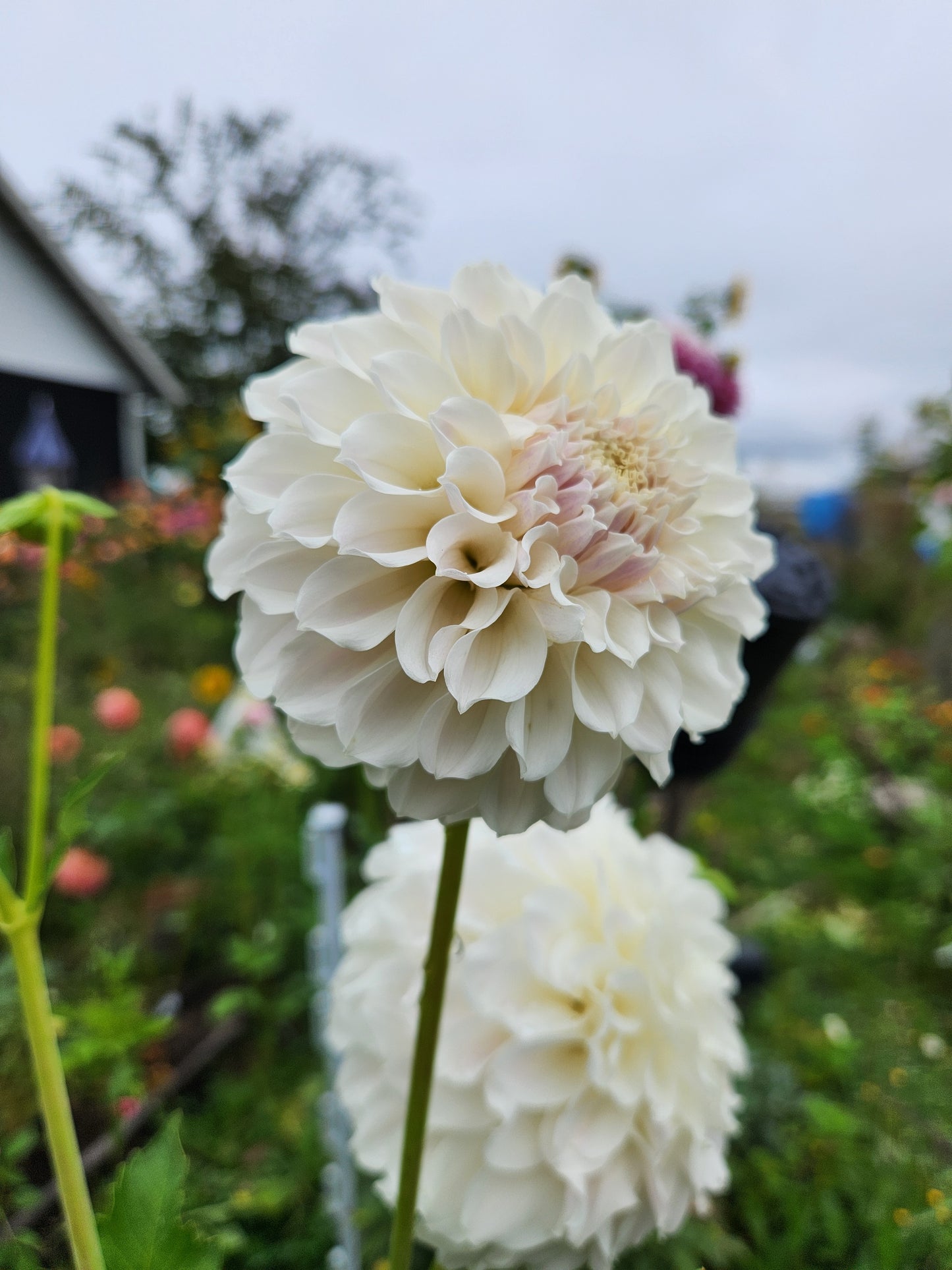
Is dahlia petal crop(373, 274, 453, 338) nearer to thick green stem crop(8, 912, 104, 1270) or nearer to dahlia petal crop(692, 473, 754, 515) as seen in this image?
dahlia petal crop(692, 473, 754, 515)

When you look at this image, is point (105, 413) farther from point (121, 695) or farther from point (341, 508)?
point (341, 508)

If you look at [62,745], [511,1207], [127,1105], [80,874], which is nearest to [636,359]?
[511,1207]

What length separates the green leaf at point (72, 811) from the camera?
260 mm

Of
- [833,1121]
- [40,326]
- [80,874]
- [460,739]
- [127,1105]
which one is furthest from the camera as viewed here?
[80,874]

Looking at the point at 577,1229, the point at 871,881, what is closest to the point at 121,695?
the point at 577,1229

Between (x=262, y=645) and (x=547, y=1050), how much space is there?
252mm

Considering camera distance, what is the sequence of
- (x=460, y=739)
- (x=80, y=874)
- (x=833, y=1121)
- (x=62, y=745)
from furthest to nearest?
1. (x=62, y=745)
2. (x=80, y=874)
3. (x=833, y=1121)
4. (x=460, y=739)

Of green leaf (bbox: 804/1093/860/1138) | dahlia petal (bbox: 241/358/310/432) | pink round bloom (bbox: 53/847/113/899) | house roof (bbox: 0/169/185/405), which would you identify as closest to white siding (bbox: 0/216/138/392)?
house roof (bbox: 0/169/185/405)

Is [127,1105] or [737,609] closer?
[737,609]

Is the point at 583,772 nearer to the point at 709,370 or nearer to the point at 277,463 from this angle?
the point at 277,463

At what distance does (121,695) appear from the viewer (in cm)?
143

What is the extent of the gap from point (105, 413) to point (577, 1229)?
5.68 feet

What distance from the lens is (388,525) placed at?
240mm

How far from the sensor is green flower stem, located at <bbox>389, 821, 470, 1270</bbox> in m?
0.27
